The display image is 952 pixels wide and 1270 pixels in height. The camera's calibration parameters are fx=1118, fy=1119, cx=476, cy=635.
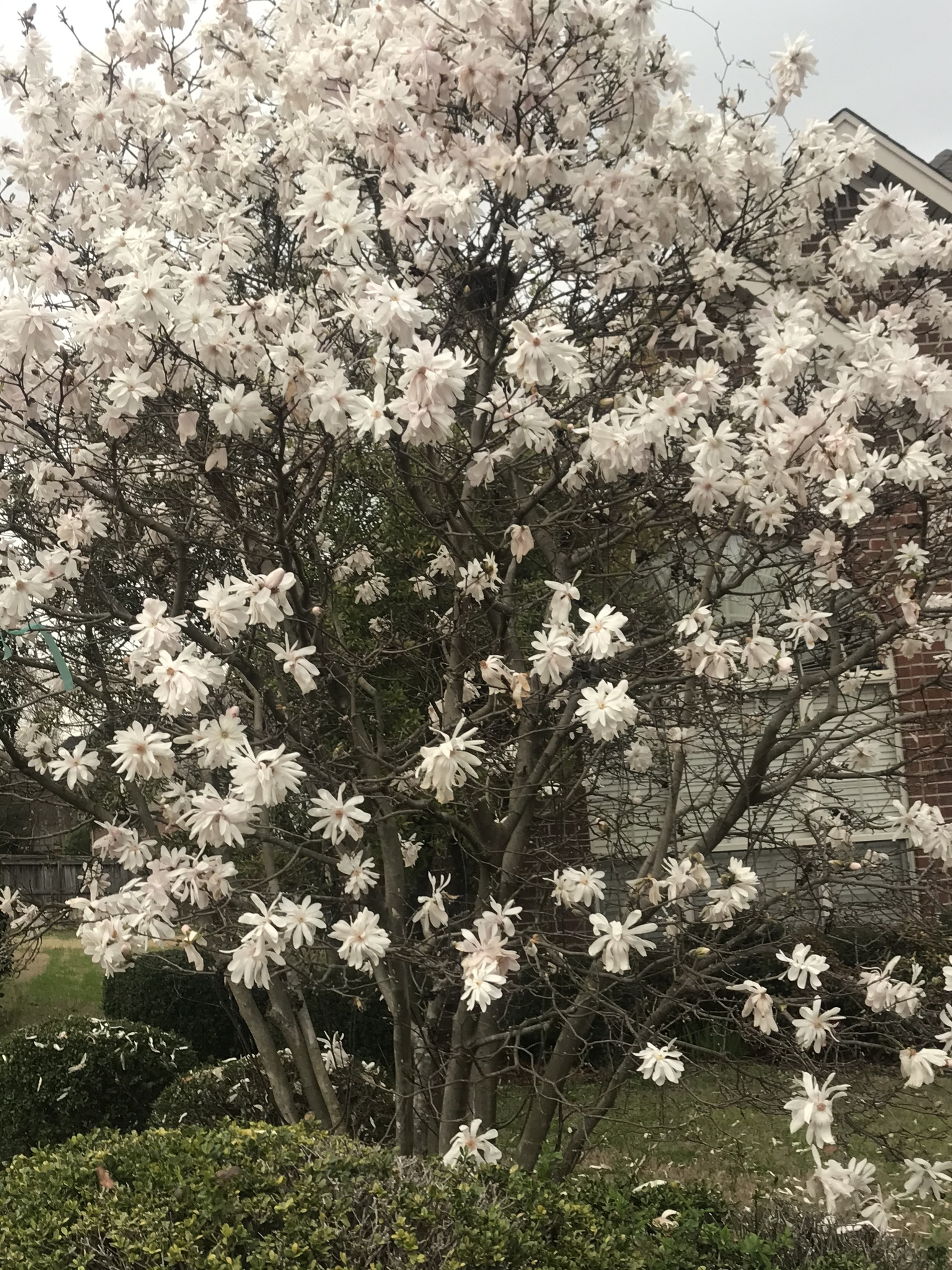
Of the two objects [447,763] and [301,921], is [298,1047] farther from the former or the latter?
[447,763]

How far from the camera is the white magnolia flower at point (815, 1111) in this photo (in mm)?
2996

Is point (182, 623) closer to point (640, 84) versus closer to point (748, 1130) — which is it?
point (640, 84)

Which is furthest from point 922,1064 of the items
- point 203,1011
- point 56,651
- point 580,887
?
point 203,1011

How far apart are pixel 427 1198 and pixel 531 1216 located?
0.28 metres

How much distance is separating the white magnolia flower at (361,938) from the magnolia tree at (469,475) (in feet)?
0.04

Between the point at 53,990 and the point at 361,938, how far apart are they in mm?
11202

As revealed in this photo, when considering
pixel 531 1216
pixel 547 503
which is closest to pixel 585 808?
pixel 547 503

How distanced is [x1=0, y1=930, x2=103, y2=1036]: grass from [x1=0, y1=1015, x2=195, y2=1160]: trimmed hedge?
435 centimetres

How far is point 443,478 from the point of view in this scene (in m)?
3.39

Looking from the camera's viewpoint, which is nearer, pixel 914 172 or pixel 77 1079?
pixel 77 1079

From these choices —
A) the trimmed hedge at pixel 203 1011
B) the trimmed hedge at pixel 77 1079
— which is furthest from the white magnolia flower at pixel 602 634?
the trimmed hedge at pixel 203 1011

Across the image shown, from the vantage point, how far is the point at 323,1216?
8.38 feet

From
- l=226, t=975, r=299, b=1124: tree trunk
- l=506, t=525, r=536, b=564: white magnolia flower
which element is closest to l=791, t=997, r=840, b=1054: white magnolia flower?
l=506, t=525, r=536, b=564: white magnolia flower

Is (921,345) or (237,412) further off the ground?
(921,345)
